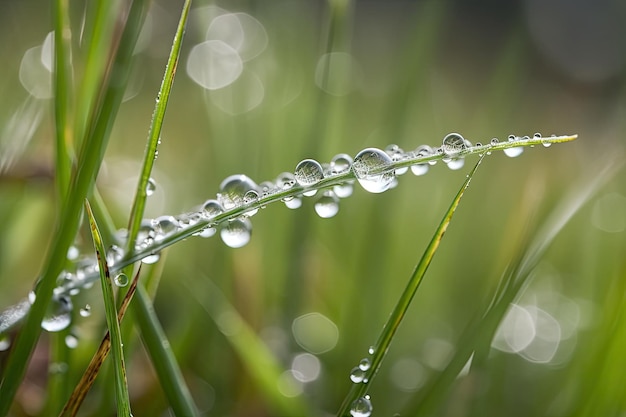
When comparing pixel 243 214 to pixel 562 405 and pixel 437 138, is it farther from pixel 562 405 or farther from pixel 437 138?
pixel 437 138

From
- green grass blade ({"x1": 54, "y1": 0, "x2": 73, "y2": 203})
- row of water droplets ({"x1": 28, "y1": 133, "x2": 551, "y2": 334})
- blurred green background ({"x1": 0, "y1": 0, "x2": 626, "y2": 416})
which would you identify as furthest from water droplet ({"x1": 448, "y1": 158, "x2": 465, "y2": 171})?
green grass blade ({"x1": 54, "y1": 0, "x2": 73, "y2": 203})

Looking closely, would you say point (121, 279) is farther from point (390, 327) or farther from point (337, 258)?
point (337, 258)

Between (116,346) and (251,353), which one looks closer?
(116,346)

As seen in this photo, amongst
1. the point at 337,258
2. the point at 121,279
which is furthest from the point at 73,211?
the point at 337,258

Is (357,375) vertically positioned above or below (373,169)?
below

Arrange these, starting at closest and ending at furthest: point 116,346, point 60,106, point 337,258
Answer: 1. point 116,346
2. point 60,106
3. point 337,258

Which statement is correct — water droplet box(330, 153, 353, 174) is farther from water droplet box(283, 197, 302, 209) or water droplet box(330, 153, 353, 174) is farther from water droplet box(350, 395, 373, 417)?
water droplet box(350, 395, 373, 417)
